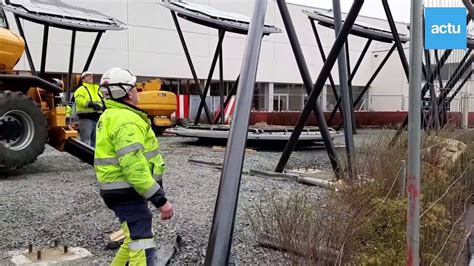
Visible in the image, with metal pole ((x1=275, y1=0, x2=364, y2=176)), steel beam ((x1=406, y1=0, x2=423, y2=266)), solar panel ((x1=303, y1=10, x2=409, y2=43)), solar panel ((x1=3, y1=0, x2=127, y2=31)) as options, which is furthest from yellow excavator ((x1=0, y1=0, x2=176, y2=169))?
solar panel ((x1=303, y1=10, x2=409, y2=43))

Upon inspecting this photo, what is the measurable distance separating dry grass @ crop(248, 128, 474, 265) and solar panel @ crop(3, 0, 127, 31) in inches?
414

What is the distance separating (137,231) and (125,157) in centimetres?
58

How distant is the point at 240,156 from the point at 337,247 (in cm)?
91

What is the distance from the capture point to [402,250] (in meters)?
3.70

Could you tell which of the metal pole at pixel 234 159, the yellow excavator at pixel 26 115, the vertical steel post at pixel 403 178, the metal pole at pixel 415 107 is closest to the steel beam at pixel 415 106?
the metal pole at pixel 415 107

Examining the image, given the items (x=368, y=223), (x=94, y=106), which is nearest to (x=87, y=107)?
(x=94, y=106)

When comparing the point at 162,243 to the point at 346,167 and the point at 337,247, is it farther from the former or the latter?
the point at 346,167

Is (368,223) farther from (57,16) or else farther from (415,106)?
(57,16)

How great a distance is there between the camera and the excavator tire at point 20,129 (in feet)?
25.7

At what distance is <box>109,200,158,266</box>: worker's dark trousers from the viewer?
363 cm

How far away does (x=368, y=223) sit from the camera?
3.94 m

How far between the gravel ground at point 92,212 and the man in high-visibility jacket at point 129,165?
816mm

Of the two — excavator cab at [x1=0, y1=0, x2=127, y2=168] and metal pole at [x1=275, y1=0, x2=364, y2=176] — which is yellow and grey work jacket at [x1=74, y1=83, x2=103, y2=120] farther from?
metal pole at [x1=275, y1=0, x2=364, y2=176]

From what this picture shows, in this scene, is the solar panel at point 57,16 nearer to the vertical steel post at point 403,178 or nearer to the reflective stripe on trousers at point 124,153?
the reflective stripe on trousers at point 124,153
